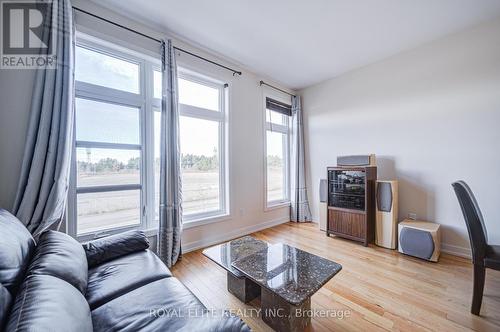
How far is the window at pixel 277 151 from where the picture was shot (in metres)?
3.87

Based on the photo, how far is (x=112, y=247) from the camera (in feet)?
5.22

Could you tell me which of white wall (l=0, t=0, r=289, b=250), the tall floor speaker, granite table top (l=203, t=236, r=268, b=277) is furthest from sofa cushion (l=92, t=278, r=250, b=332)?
the tall floor speaker

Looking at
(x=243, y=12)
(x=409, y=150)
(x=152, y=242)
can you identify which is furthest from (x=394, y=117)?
(x=152, y=242)

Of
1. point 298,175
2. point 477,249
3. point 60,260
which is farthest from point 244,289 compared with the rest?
point 298,175

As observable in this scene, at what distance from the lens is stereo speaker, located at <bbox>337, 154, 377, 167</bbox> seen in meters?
2.95

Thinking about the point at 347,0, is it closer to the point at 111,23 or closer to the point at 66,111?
the point at 111,23

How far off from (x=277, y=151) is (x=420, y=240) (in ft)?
8.37

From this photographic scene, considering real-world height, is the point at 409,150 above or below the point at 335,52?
below

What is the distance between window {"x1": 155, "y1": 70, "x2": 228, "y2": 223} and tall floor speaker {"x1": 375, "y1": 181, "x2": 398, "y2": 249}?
226 cm

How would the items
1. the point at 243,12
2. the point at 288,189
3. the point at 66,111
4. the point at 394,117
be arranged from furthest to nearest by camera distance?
the point at 288,189 < the point at 394,117 < the point at 243,12 < the point at 66,111

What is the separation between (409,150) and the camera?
2.89 meters

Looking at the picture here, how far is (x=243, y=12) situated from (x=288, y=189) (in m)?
3.13

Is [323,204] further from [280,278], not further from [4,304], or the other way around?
[4,304]

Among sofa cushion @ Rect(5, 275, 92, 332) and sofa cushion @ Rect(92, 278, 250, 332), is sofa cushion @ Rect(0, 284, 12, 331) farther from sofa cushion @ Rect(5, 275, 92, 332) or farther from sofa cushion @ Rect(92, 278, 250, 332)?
sofa cushion @ Rect(92, 278, 250, 332)
